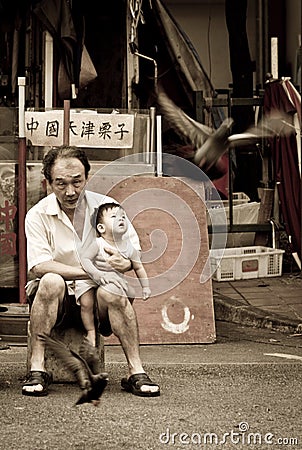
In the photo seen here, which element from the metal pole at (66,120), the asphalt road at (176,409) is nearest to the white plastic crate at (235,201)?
the metal pole at (66,120)

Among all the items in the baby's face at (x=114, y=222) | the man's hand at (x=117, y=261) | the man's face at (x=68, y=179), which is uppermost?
the man's face at (x=68, y=179)

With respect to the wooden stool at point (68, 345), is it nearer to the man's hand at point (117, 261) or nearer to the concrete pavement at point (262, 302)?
the man's hand at point (117, 261)

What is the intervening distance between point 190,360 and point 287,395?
1205mm

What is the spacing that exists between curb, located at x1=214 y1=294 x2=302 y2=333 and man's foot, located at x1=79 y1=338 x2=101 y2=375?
288 centimetres

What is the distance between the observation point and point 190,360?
22.6 ft

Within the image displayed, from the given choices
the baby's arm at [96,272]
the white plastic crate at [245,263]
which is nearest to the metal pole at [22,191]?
the baby's arm at [96,272]

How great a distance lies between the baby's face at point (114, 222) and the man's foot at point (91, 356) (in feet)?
2.02

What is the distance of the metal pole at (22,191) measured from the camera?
7785mm

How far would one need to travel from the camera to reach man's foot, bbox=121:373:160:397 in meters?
5.69

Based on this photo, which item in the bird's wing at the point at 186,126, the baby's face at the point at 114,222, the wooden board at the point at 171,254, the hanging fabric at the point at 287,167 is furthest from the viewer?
the hanging fabric at the point at 287,167

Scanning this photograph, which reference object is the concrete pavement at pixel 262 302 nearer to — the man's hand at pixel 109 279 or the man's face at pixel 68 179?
the man's hand at pixel 109 279

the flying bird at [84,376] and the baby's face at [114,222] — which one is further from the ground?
the baby's face at [114,222]

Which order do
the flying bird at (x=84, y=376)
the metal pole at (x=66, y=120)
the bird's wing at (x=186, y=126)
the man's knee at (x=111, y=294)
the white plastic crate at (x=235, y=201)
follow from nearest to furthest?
the flying bird at (x=84, y=376) < the man's knee at (x=111, y=294) < the metal pole at (x=66, y=120) < the bird's wing at (x=186, y=126) < the white plastic crate at (x=235, y=201)

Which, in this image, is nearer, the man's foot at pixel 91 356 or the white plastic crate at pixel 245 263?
the man's foot at pixel 91 356
